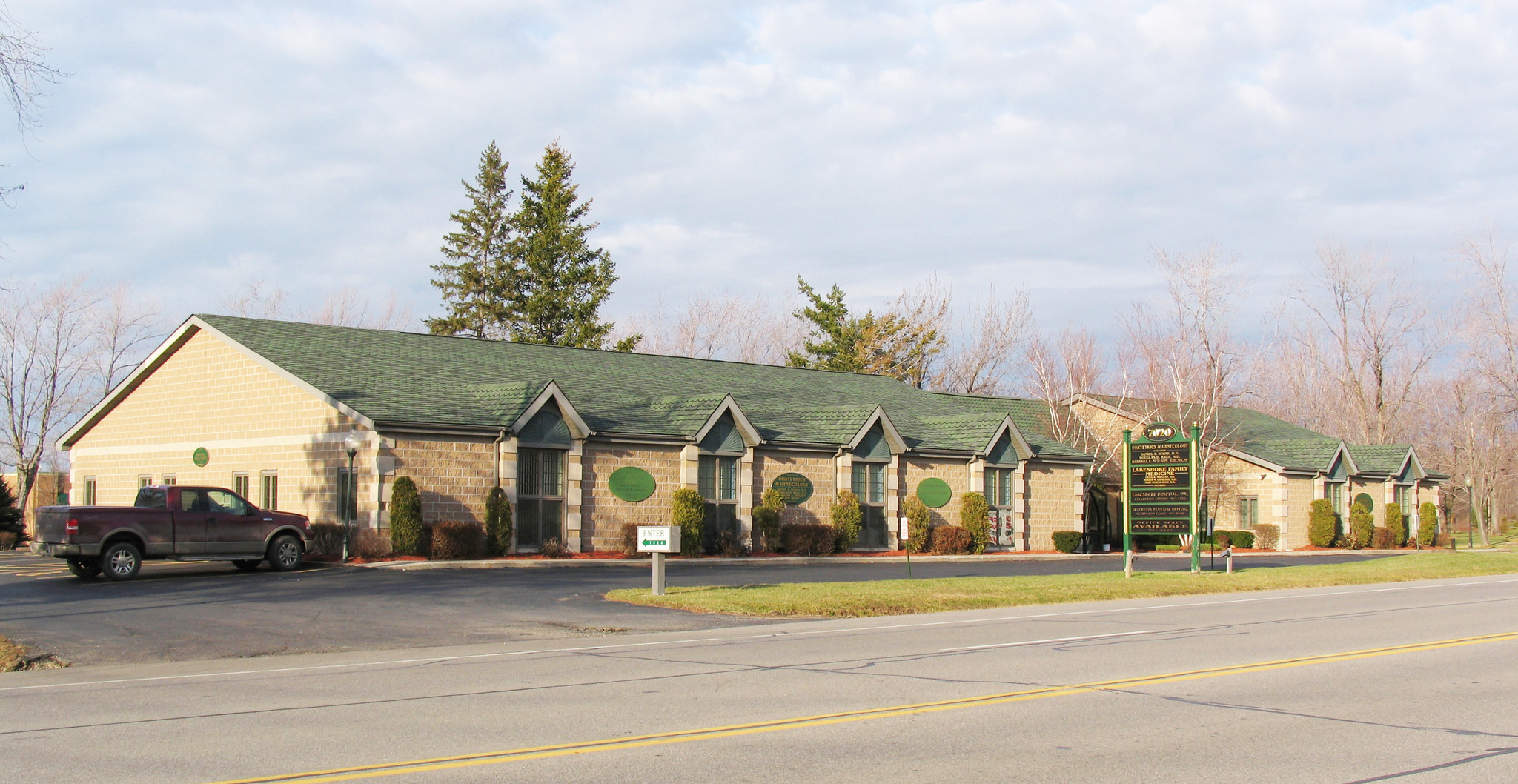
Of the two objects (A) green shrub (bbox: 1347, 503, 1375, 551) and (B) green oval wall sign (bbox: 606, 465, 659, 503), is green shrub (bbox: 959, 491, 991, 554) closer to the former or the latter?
(B) green oval wall sign (bbox: 606, 465, 659, 503)

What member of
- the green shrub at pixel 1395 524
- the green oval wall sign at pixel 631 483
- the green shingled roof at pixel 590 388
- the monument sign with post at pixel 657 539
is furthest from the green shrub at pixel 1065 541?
Result: the monument sign with post at pixel 657 539

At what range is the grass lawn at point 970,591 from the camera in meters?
19.5

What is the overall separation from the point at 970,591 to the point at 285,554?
45.6 feet

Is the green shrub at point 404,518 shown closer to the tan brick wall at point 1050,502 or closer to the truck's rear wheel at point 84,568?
the truck's rear wheel at point 84,568

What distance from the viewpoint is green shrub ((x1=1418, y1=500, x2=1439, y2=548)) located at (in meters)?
55.9

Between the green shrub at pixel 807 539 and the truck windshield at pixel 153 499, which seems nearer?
the truck windshield at pixel 153 499

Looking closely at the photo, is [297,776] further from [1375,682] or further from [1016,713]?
[1375,682]

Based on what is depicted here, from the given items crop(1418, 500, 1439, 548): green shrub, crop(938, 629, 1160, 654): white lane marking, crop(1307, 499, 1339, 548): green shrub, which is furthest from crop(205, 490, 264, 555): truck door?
crop(1418, 500, 1439, 548): green shrub

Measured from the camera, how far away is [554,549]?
30.5 metres

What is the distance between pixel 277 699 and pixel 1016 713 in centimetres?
611

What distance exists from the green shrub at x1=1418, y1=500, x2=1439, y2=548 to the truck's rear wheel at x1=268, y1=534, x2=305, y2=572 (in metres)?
48.9

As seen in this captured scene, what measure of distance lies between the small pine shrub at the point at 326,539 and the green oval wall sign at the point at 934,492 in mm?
17742

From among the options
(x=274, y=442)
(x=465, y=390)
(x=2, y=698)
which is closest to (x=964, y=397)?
(x=465, y=390)

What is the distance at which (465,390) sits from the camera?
3272 cm
